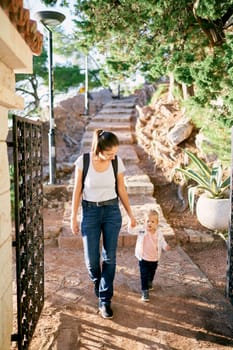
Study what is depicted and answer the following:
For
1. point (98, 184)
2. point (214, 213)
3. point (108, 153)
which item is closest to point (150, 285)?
point (98, 184)

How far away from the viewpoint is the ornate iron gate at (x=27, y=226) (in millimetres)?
2096

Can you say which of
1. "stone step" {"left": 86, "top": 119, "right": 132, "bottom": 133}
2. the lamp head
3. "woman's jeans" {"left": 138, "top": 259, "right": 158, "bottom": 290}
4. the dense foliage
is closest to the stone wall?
"woman's jeans" {"left": 138, "top": 259, "right": 158, "bottom": 290}

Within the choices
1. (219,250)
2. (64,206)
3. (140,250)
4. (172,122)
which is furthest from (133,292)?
(172,122)

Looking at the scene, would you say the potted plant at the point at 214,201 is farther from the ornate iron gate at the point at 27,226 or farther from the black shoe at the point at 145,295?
the ornate iron gate at the point at 27,226

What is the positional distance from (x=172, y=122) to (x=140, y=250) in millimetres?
5554

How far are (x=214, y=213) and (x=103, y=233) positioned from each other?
2.45m

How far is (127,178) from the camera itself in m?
6.70

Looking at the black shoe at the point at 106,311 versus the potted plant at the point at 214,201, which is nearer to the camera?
the black shoe at the point at 106,311

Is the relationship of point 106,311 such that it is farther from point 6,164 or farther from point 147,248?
point 6,164

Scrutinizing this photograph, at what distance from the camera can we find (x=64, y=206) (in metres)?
5.92

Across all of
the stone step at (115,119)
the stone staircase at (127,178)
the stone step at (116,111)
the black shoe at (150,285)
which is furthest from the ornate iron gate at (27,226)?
the stone step at (116,111)

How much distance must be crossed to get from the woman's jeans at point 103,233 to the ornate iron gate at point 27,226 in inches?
15.8

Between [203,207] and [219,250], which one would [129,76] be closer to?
[203,207]

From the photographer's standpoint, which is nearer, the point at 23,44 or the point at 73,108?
the point at 23,44
